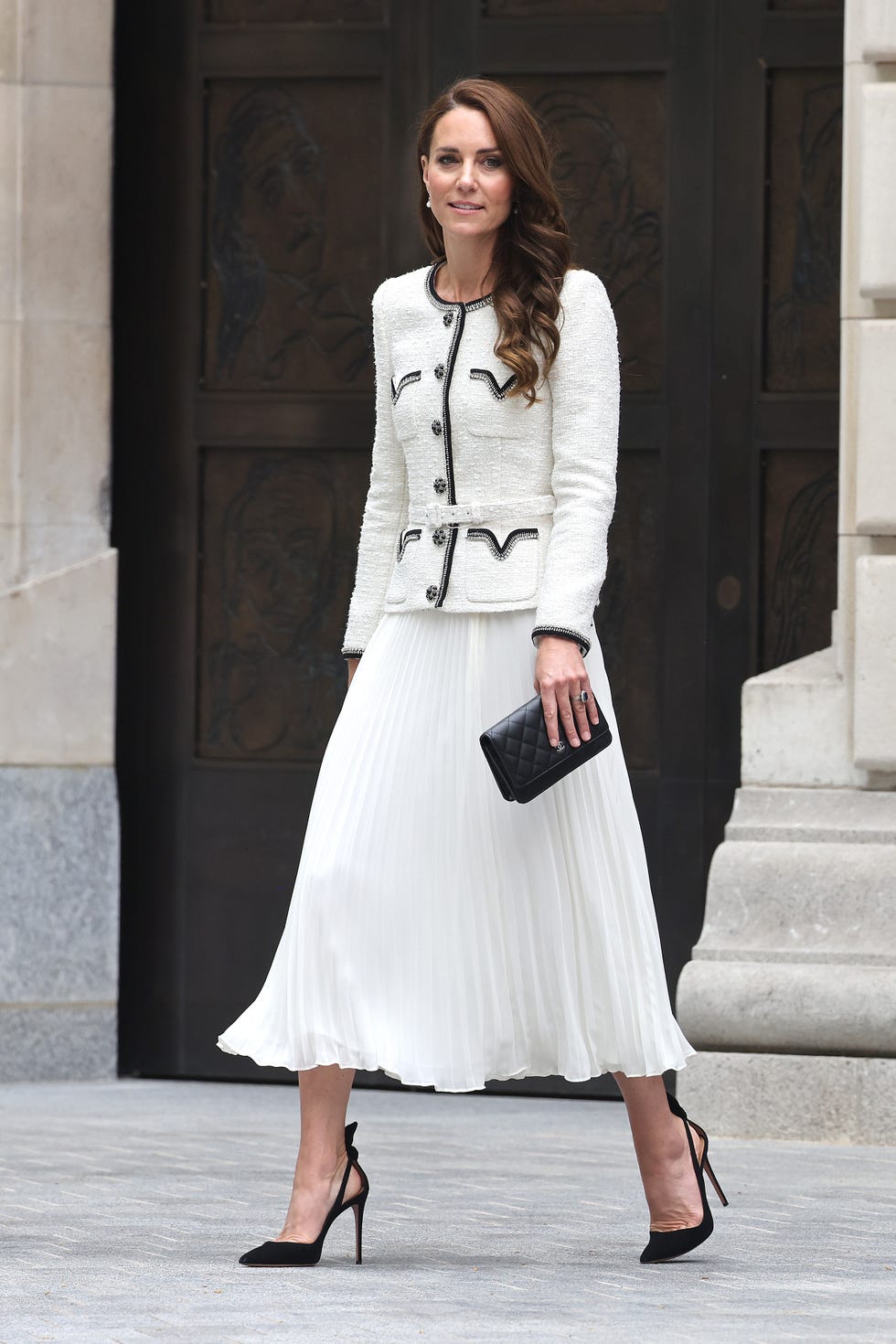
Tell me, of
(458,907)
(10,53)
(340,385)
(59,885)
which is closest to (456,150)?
(458,907)

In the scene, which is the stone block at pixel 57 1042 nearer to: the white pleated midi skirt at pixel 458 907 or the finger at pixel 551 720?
the white pleated midi skirt at pixel 458 907

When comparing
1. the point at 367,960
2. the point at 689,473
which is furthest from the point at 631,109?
the point at 367,960

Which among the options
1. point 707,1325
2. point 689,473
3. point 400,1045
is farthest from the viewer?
point 689,473

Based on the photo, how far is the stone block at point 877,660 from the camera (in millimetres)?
6492

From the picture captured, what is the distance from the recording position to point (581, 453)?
4.56 m

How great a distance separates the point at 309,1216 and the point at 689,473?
3.47m

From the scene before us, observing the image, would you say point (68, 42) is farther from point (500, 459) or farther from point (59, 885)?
point (500, 459)

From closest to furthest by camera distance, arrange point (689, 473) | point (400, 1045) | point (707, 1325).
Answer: point (707, 1325) < point (400, 1045) < point (689, 473)

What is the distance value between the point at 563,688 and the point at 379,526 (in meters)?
0.66

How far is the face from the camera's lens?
4.61 metres

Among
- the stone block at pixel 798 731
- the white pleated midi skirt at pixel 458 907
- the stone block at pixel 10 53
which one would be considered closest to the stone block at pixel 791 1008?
the stone block at pixel 798 731

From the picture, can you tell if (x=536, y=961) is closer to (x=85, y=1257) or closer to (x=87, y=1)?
(x=85, y=1257)

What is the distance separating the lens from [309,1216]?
4.49 meters

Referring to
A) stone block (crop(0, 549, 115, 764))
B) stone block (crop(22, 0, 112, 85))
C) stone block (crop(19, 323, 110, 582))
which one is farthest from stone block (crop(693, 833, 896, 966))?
stone block (crop(22, 0, 112, 85))
